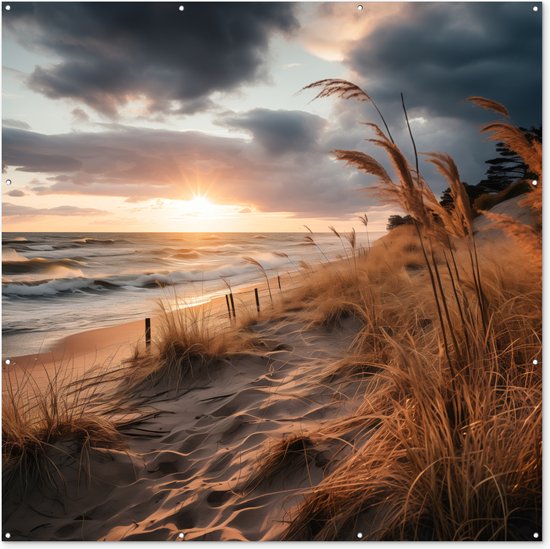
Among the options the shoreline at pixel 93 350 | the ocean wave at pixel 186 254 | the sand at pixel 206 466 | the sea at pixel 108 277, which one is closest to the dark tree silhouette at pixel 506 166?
the sand at pixel 206 466

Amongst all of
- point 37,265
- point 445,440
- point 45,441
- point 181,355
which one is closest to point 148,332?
point 181,355

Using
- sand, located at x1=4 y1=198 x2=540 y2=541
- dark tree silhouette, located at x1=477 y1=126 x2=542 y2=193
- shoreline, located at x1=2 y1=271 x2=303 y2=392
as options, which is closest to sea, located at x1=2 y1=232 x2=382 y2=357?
shoreline, located at x1=2 y1=271 x2=303 y2=392

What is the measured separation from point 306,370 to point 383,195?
1951mm

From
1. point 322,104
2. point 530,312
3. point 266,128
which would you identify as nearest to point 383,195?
point 322,104

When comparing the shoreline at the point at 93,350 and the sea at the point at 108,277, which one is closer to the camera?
the shoreline at the point at 93,350

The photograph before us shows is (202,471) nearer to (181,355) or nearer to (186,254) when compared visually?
(181,355)

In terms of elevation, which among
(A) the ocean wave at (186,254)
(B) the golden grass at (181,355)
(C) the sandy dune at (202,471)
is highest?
(A) the ocean wave at (186,254)

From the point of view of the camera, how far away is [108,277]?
50.0 ft

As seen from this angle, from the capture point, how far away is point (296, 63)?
8.37ft

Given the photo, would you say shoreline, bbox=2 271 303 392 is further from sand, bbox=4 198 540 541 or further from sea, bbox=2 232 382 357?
sand, bbox=4 198 540 541

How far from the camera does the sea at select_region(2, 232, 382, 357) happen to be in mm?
6512

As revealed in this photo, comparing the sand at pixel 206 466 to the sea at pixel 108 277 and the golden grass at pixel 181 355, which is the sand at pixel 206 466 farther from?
the sea at pixel 108 277

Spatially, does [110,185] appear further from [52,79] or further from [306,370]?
[306,370]

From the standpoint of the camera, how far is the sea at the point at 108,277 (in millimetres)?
6512
